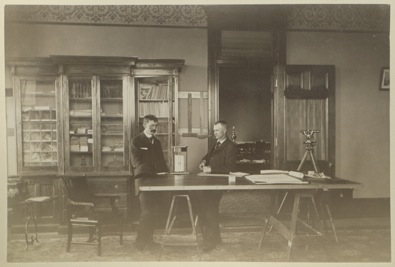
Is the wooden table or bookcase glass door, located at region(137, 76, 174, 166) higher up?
bookcase glass door, located at region(137, 76, 174, 166)

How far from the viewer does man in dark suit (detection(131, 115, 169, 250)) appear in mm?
3629

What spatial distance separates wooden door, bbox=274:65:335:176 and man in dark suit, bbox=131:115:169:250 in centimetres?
160

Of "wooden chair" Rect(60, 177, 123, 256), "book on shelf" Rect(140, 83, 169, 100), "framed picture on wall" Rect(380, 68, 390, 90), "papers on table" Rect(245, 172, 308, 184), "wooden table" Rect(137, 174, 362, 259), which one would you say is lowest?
"wooden chair" Rect(60, 177, 123, 256)

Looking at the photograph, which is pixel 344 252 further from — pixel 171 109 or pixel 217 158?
pixel 171 109

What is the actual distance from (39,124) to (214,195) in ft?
7.14

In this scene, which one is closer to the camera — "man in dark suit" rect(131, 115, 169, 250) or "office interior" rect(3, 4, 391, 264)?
"man in dark suit" rect(131, 115, 169, 250)

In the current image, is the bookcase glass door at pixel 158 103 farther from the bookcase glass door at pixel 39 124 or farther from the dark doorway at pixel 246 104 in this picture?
the dark doorway at pixel 246 104

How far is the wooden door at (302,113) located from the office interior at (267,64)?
1 cm

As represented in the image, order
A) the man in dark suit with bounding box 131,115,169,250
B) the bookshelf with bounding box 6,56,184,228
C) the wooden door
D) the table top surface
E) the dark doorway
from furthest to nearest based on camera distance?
1. the dark doorway
2. the wooden door
3. the bookshelf with bounding box 6,56,184,228
4. the man in dark suit with bounding box 131,115,169,250
5. the table top surface

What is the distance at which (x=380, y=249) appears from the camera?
372 centimetres

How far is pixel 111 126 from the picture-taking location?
4617mm

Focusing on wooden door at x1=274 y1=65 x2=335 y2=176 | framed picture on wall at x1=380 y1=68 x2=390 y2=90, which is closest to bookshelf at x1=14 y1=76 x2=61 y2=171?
wooden door at x1=274 y1=65 x2=335 y2=176

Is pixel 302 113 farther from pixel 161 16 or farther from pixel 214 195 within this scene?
pixel 161 16

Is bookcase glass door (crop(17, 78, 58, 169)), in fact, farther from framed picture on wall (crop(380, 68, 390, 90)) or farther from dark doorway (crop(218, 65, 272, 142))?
framed picture on wall (crop(380, 68, 390, 90))
